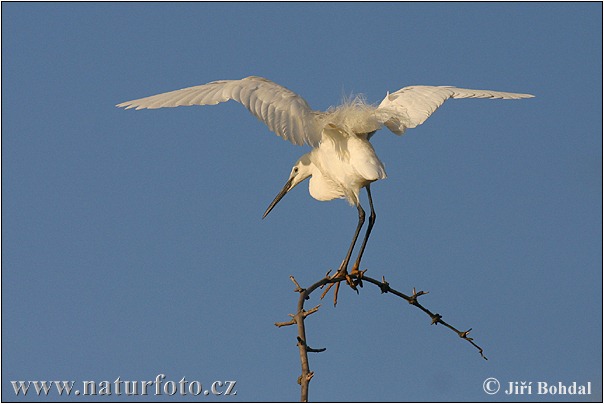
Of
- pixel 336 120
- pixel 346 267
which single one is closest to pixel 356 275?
pixel 346 267

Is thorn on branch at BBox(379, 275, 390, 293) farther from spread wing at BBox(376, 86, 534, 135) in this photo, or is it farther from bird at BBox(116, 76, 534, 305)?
spread wing at BBox(376, 86, 534, 135)

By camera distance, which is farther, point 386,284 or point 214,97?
point 214,97

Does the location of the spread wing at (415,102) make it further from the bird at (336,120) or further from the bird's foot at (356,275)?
the bird's foot at (356,275)

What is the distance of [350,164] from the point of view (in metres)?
7.87

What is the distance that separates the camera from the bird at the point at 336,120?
723 cm

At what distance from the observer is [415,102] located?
8250 mm

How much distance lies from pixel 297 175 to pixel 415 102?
4.23 feet

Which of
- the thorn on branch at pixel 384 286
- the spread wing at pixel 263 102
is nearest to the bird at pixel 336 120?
the spread wing at pixel 263 102

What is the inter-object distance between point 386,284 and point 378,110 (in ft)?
5.86

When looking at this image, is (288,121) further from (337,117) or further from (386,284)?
(386,284)

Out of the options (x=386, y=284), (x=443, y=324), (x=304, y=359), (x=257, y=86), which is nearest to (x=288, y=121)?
(x=257, y=86)

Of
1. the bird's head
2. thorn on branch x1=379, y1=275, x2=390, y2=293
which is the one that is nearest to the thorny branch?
thorn on branch x1=379, y1=275, x2=390, y2=293

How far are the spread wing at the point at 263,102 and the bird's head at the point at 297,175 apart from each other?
1305 millimetres

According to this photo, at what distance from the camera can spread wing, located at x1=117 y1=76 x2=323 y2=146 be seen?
23.5ft
